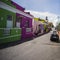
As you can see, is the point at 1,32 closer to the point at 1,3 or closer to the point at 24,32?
the point at 1,3

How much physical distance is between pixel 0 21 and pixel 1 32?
345 cm

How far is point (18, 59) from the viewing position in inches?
460

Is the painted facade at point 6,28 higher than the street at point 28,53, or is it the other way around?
the painted facade at point 6,28

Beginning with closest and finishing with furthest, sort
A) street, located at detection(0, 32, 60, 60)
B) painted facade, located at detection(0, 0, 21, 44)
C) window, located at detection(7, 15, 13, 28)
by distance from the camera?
street, located at detection(0, 32, 60, 60) → painted facade, located at detection(0, 0, 21, 44) → window, located at detection(7, 15, 13, 28)

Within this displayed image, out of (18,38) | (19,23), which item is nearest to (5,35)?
(18,38)

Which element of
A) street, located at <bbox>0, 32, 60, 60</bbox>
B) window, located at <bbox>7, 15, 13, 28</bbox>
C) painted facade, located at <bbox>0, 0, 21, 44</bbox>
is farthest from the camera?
window, located at <bbox>7, 15, 13, 28</bbox>

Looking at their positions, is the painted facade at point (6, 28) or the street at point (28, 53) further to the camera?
the painted facade at point (6, 28)

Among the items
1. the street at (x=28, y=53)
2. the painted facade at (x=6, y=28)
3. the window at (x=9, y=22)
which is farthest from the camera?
the window at (x=9, y=22)

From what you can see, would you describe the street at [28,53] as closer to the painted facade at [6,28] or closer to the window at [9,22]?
the painted facade at [6,28]

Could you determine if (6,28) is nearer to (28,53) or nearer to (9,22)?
(9,22)

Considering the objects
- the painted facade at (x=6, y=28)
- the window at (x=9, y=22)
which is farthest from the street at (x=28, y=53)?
the window at (x=9, y=22)

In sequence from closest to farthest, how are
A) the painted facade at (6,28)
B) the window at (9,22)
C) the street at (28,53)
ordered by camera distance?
the street at (28,53) → the painted facade at (6,28) → the window at (9,22)

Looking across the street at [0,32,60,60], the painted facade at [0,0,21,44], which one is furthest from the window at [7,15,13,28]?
the street at [0,32,60,60]

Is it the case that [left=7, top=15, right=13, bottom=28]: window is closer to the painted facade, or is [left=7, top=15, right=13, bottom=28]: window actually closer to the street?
the painted facade
